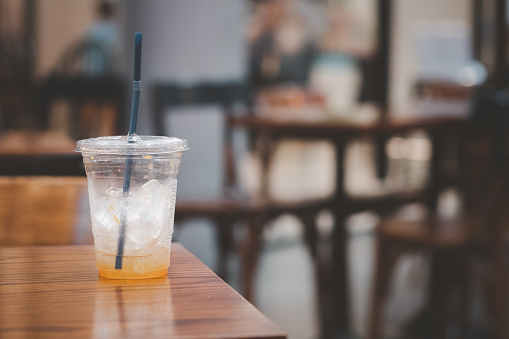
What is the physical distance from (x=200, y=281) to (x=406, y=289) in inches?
133

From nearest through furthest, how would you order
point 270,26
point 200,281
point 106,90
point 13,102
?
1. point 200,281
2. point 106,90
3. point 13,102
4. point 270,26

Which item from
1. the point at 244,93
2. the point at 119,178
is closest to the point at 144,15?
the point at 244,93

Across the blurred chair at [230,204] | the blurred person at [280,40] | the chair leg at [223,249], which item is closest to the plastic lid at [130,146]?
the blurred chair at [230,204]

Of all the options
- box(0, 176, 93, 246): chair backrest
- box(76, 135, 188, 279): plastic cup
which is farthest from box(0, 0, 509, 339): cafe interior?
box(76, 135, 188, 279): plastic cup

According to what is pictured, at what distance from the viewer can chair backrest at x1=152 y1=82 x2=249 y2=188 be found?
10.6 ft

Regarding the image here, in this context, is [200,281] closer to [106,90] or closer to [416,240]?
[416,240]

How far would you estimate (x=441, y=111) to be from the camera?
340 centimetres

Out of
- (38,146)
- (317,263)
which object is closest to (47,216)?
(38,146)

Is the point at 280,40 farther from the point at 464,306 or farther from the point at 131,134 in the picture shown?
the point at 131,134

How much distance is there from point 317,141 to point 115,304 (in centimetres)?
391

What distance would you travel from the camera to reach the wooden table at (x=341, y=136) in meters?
2.79

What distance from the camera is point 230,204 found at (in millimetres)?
2959

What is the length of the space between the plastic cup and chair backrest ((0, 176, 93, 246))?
0.54 m

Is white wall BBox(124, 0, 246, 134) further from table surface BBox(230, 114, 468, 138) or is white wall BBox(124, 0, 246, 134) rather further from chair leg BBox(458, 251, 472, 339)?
chair leg BBox(458, 251, 472, 339)
